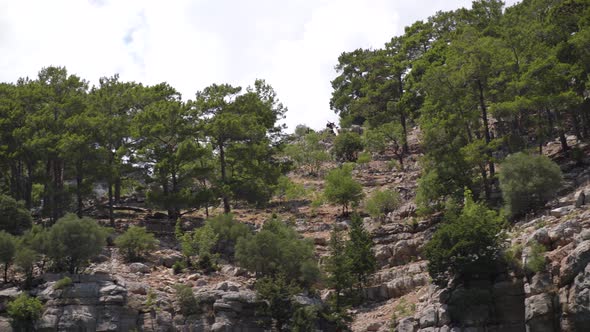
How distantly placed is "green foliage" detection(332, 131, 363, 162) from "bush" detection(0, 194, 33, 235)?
33340 mm

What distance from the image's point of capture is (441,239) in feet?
135

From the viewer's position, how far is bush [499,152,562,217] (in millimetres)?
43844

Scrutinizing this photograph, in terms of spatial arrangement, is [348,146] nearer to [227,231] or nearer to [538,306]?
[227,231]

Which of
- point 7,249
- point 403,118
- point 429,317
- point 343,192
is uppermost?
point 403,118

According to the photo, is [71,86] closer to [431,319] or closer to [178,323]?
[178,323]

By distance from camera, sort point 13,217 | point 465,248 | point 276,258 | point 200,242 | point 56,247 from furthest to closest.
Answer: point 13,217 → point 200,242 → point 276,258 → point 56,247 → point 465,248

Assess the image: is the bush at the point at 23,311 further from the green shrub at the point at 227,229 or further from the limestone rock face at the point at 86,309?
the green shrub at the point at 227,229

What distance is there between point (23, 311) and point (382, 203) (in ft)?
79.4

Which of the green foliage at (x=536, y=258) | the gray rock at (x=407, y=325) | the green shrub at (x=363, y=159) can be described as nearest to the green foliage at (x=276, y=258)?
the gray rock at (x=407, y=325)

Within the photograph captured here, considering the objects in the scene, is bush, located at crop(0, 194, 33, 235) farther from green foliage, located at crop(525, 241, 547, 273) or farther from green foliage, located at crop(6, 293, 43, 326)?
green foliage, located at crop(525, 241, 547, 273)

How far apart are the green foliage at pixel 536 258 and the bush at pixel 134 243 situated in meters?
21.9

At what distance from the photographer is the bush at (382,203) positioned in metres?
52.3

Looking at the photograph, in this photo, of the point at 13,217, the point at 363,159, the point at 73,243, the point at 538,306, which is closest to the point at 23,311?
the point at 73,243

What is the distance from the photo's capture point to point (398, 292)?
44875mm
